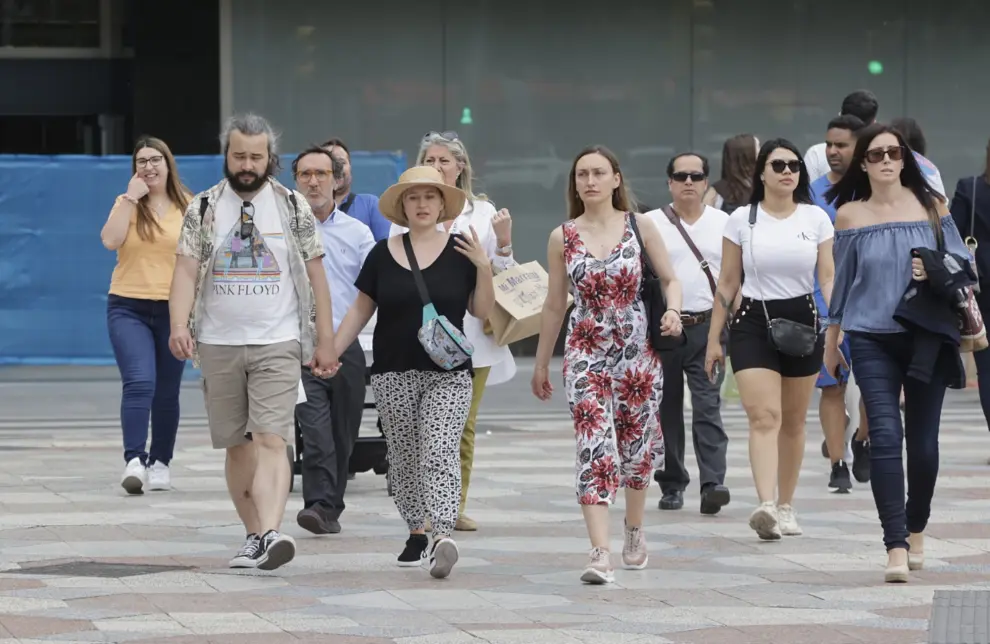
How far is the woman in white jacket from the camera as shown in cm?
928

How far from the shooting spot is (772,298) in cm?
914

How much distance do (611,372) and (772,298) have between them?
4.24 ft

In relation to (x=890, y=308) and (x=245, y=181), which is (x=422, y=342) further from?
(x=890, y=308)

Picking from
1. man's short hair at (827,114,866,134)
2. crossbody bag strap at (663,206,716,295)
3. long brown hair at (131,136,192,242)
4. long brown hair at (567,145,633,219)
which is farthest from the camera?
long brown hair at (131,136,192,242)

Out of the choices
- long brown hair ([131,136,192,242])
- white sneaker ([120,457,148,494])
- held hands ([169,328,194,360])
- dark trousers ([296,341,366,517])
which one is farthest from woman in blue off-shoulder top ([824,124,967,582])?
long brown hair ([131,136,192,242])

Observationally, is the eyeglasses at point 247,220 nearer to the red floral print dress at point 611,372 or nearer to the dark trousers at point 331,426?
the red floral print dress at point 611,372

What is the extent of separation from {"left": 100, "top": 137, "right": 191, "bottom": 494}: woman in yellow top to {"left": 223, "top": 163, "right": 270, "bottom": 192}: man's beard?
290cm

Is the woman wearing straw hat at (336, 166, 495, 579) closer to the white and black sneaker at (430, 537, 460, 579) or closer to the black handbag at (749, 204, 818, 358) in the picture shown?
the white and black sneaker at (430, 537, 460, 579)

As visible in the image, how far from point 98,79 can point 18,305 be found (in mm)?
5491

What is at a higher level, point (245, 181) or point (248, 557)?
point (245, 181)

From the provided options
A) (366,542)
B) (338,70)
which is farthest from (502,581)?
(338,70)

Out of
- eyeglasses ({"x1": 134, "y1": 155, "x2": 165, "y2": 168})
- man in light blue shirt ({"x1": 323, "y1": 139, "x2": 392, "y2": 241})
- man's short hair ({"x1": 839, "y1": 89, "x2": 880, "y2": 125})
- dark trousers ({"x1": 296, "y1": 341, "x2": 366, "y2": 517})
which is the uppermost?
man's short hair ({"x1": 839, "y1": 89, "x2": 880, "y2": 125})

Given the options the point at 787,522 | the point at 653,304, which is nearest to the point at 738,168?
the point at 787,522

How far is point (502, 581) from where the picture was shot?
7.84 metres
